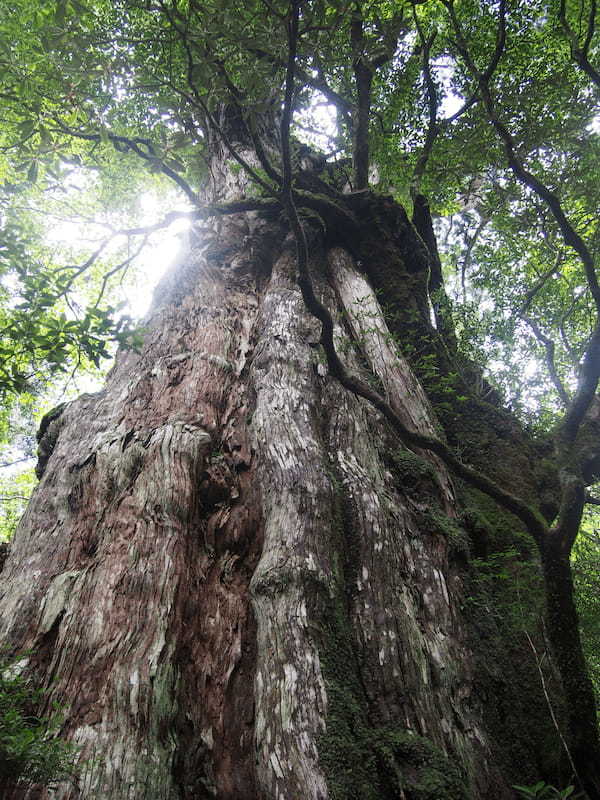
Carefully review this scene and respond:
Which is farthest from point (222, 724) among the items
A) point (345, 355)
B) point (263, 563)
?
point (345, 355)

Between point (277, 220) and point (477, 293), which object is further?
point (477, 293)

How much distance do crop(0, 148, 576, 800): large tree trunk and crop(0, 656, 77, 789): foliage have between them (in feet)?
0.26

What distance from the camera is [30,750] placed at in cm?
146

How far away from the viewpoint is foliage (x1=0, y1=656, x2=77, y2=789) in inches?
56.0

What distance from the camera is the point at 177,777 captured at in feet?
6.03

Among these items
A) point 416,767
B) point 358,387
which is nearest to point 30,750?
point 416,767

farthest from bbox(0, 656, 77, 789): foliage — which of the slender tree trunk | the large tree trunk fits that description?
the slender tree trunk

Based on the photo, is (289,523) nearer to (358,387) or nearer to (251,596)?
(251,596)

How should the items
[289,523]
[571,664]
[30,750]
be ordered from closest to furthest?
[30,750] → [571,664] → [289,523]

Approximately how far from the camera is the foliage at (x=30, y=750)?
1.42m

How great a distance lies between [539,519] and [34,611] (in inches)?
99.4

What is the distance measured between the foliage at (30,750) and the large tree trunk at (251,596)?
8cm

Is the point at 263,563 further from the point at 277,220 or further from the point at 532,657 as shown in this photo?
the point at 277,220

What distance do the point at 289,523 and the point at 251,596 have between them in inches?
17.4
